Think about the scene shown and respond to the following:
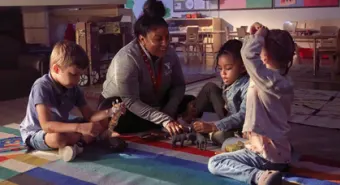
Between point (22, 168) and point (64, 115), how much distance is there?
1.11ft

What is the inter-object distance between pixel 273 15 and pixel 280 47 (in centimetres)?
642

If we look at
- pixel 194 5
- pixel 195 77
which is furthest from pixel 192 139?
pixel 194 5

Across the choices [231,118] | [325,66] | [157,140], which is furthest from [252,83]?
[325,66]

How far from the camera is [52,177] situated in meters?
1.69

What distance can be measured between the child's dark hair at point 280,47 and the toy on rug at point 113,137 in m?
0.79

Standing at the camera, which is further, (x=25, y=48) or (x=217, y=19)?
(x=217, y=19)

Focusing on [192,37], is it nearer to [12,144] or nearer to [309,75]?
[309,75]

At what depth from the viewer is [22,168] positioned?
180 centimetres

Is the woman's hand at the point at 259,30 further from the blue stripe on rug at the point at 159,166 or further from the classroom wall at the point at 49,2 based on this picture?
the classroom wall at the point at 49,2

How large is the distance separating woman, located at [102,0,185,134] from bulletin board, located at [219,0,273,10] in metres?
5.72

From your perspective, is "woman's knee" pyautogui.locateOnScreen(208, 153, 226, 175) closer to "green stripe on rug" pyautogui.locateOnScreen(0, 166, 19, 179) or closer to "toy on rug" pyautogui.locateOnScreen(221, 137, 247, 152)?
"toy on rug" pyautogui.locateOnScreen(221, 137, 247, 152)

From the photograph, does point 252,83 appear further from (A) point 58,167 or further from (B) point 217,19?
(B) point 217,19

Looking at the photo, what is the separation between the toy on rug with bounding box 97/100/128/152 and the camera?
6.49ft

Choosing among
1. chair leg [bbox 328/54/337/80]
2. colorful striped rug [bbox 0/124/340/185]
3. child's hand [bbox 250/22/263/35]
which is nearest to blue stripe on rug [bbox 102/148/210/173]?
colorful striped rug [bbox 0/124/340/185]
